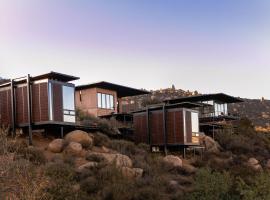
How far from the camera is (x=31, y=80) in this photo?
31.4m

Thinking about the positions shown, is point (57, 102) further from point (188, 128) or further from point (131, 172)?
point (188, 128)

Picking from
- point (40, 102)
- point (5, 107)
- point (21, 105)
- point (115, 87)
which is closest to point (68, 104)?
point (40, 102)

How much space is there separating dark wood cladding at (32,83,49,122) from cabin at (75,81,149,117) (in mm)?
16737

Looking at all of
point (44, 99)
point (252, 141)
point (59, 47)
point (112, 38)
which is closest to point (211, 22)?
point (112, 38)

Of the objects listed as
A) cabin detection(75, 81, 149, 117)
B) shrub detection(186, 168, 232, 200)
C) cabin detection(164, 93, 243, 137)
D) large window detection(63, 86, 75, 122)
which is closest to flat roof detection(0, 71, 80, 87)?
large window detection(63, 86, 75, 122)

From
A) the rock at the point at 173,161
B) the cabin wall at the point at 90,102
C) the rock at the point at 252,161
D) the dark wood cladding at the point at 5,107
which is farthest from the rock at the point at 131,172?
the cabin wall at the point at 90,102

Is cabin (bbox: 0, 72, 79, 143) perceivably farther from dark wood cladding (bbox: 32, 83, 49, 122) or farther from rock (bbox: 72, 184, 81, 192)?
rock (bbox: 72, 184, 81, 192)

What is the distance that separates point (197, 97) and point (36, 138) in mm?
33740

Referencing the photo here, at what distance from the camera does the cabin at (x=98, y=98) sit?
4919 centimetres

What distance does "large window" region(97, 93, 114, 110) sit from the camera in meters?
49.9

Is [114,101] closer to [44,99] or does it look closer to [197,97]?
[197,97]

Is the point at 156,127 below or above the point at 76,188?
above

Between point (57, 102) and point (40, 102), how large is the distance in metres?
1.16

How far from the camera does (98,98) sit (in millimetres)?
49594
